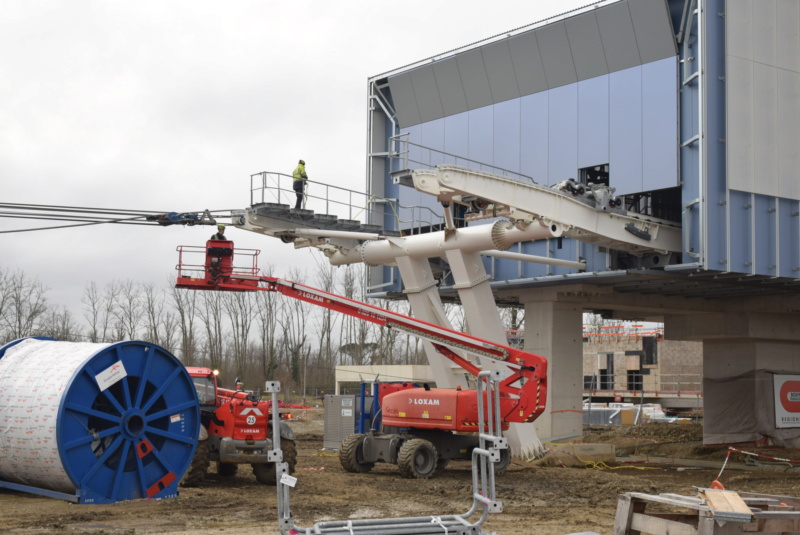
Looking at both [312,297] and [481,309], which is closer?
[312,297]

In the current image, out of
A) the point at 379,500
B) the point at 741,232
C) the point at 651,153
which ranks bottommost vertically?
the point at 379,500

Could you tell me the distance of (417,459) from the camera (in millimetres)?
22188

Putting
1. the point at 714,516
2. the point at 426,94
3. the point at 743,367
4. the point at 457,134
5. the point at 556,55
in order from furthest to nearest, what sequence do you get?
1. the point at 743,367
2. the point at 426,94
3. the point at 457,134
4. the point at 556,55
5. the point at 714,516

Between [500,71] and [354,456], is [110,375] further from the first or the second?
[500,71]

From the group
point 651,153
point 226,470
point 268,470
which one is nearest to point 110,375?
point 268,470

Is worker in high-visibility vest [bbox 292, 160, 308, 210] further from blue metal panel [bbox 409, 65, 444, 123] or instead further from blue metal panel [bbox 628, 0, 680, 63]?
blue metal panel [bbox 628, 0, 680, 63]

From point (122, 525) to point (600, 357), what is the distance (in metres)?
59.0

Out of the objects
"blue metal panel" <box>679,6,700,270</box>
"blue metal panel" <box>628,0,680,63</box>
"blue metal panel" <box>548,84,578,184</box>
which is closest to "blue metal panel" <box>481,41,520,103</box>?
"blue metal panel" <box>548,84,578,184</box>

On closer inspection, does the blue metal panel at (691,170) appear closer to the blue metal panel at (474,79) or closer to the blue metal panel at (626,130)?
the blue metal panel at (626,130)

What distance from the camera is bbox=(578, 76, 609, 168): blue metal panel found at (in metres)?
28.4

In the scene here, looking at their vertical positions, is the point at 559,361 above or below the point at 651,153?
below

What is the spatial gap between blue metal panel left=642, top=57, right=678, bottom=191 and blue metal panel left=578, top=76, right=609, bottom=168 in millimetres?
1400

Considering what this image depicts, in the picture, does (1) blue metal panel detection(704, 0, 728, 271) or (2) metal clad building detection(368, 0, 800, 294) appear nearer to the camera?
(1) blue metal panel detection(704, 0, 728, 271)

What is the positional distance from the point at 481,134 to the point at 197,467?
1752 centimetres
